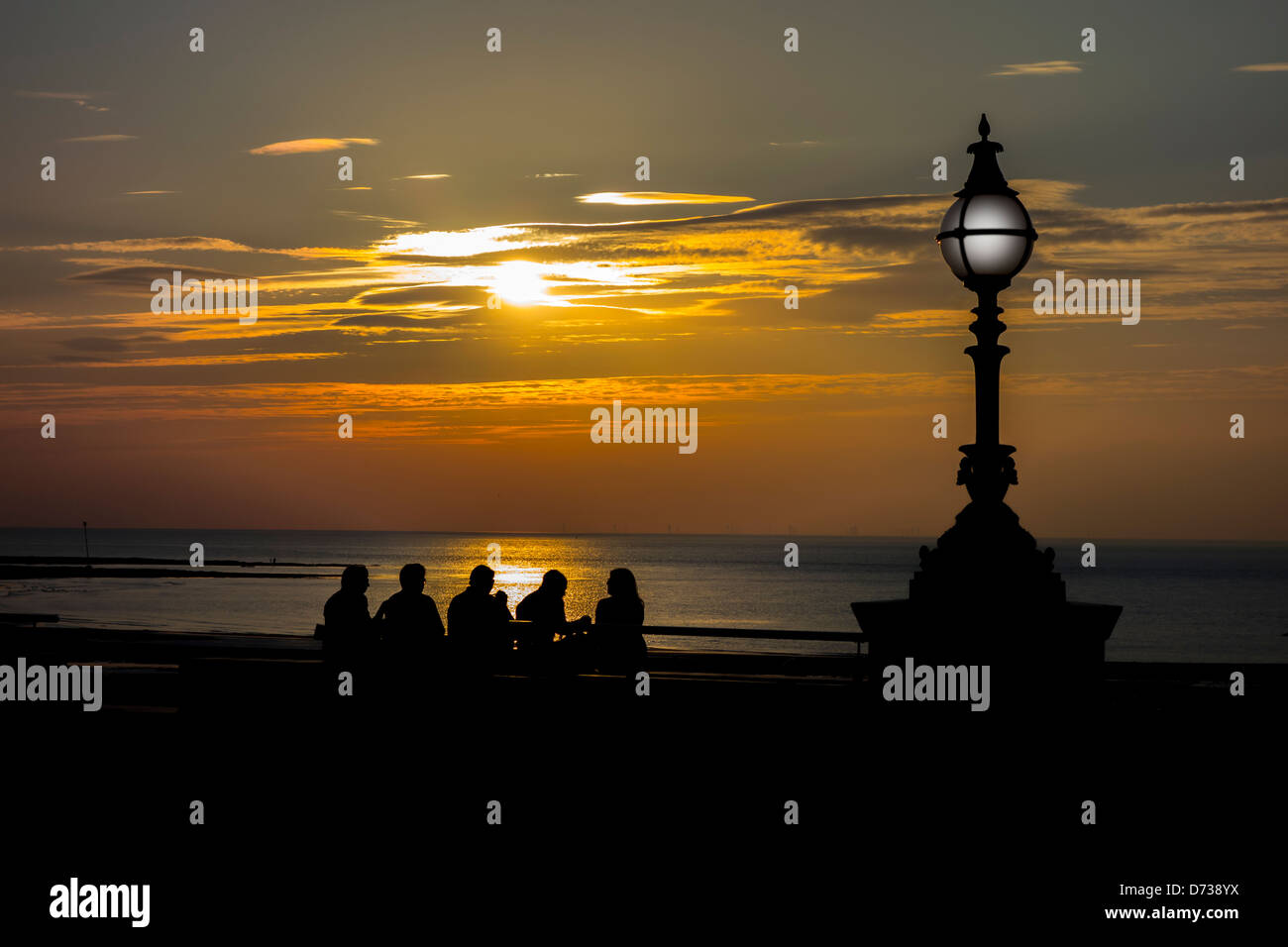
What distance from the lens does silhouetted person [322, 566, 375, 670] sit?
422 inches

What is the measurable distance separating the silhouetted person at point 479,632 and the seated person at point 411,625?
0.15 m

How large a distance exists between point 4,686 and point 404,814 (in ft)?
25.8

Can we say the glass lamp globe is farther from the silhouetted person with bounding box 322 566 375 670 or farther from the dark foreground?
the silhouetted person with bounding box 322 566 375 670

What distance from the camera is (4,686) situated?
51.4 feet

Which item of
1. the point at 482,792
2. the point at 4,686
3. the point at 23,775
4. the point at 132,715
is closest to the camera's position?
the point at 482,792

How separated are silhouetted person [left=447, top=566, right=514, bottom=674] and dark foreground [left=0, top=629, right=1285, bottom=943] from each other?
0.35 m

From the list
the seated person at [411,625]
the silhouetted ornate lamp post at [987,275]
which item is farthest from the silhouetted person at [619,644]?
the silhouetted ornate lamp post at [987,275]

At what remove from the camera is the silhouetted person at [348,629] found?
10727 millimetres

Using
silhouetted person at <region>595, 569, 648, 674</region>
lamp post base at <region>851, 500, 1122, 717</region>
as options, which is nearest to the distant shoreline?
silhouetted person at <region>595, 569, 648, 674</region>

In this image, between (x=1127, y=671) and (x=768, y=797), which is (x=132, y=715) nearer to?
(x=768, y=797)

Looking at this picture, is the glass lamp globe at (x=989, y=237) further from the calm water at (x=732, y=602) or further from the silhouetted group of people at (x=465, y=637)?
the calm water at (x=732, y=602)

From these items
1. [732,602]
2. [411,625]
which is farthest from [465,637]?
[732,602]

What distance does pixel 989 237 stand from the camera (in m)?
7.67
